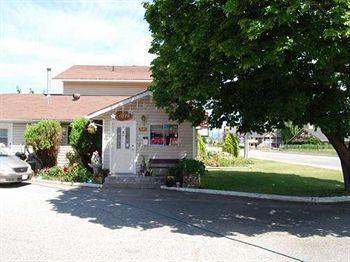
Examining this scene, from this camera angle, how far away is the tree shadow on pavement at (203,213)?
35.3 feet

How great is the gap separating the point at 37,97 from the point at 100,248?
22.8m

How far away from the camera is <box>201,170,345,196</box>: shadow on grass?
1691 centimetres

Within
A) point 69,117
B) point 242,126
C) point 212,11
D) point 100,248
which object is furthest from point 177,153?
point 100,248

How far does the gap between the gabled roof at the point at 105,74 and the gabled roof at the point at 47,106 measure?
3.50 metres

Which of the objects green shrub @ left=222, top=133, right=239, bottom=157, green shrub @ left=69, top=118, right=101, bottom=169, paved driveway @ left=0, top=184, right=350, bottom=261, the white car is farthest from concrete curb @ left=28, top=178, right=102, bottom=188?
green shrub @ left=222, top=133, right=239, bottom=157

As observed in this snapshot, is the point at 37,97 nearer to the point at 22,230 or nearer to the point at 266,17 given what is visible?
the point at 22,230

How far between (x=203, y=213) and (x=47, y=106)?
17432 mm

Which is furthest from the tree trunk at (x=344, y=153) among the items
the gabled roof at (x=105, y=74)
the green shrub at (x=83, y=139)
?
the gabled roof at (x=105, y=74)

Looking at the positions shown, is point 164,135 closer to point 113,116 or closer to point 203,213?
point 113,116

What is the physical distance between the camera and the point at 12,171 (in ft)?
59.7

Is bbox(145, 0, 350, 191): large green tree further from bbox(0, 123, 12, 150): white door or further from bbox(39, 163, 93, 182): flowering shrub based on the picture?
bbox(0, 123, 12, 150): white door

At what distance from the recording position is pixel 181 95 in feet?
41.5

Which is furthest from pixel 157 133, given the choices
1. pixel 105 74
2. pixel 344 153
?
pixel 105 74

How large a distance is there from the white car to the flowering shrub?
1.65m
